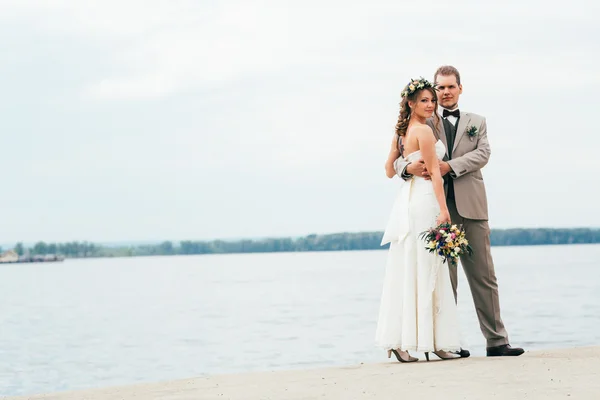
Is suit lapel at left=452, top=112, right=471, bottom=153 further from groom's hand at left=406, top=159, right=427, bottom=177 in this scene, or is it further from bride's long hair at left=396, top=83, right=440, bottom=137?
groom's hand at left=406, top=159, right=427, bottom=177

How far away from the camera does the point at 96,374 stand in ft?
66.4

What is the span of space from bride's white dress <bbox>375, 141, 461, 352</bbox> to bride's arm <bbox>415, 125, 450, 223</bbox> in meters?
0.13

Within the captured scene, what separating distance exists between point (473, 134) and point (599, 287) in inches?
1859

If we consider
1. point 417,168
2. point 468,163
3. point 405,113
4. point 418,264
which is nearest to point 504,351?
point 418,264

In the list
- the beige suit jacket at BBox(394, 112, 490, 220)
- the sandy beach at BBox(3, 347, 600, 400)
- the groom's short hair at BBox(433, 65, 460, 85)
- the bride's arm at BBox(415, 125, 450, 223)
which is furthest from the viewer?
the groom's short hair at BBox(433, 65, 460, 85)

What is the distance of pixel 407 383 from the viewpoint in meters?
5.73

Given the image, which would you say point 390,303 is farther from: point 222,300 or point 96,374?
point 222,300

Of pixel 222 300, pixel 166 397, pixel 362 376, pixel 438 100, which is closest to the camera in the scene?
pixel 166 397

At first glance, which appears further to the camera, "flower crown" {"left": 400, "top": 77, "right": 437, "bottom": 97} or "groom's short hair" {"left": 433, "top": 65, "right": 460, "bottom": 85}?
"groom's short hair" {"left": 433, "top": 65, "right": 460, "bottom": 85}

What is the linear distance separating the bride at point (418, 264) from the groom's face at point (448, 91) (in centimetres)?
22

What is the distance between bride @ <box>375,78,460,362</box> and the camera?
7000 millimetres

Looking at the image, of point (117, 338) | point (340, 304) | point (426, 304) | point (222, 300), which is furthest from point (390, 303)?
point (222, 300)

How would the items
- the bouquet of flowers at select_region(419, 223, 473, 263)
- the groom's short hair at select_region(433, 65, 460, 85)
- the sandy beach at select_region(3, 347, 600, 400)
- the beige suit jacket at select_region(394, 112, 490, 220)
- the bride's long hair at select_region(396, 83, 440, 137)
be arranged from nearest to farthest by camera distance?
the sandy beach at select_region(3, 347, 600, 400) → the bouquet of flowers at select_region(419, 223, 473, 263) → the bride's long hair at select_region(396, 83, 440, 137) → the beige suit jacket at select_region(394, 112, 490, 220) → the groom's short hair at select_region(433, 65, 460, 85)

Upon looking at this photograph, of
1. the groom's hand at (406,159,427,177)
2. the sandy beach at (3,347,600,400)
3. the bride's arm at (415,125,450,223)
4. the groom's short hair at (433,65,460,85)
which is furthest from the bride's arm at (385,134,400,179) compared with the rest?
the sandy beach at (3,347,600,400)
